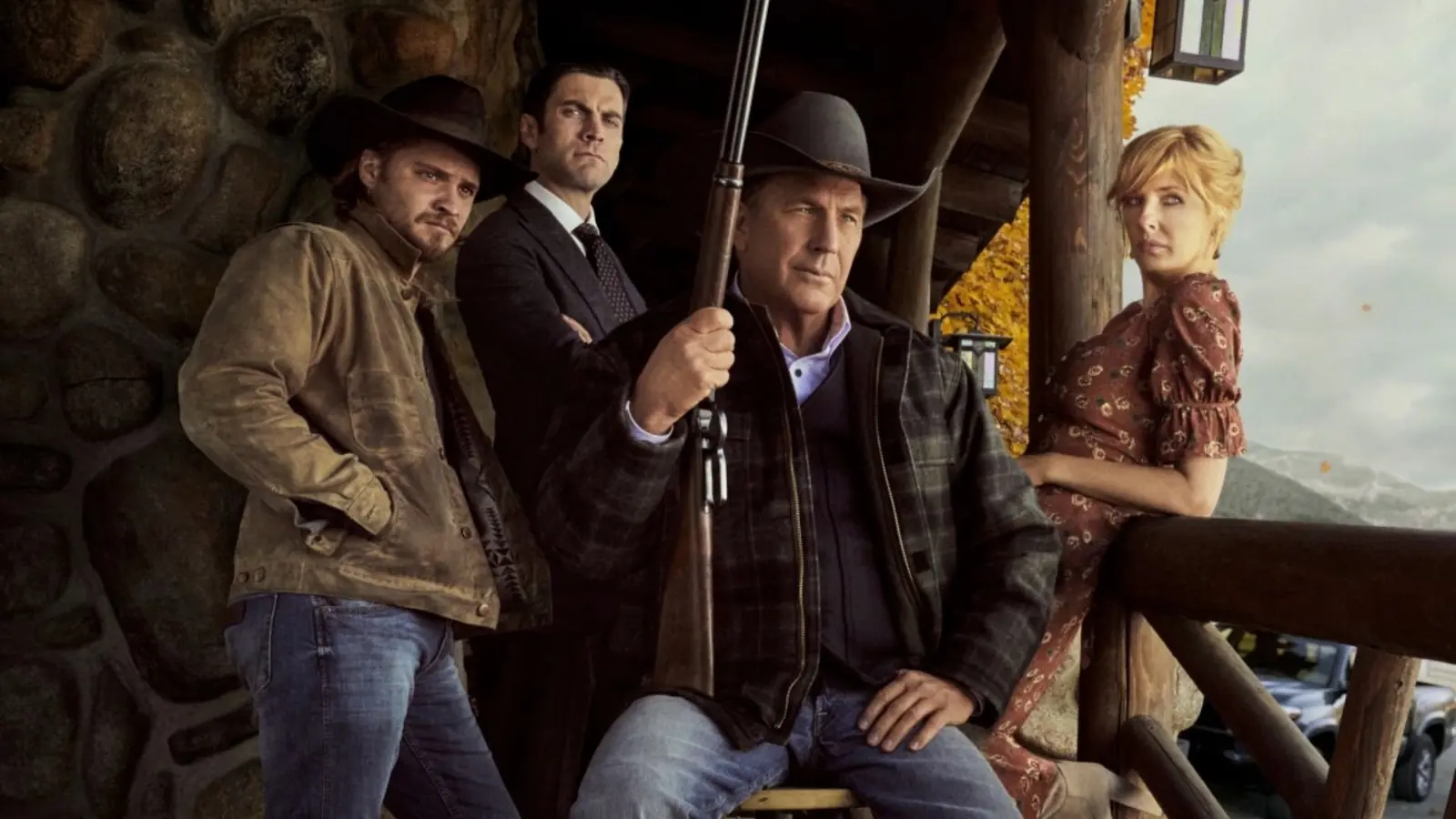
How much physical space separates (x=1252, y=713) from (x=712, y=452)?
42.6 inches

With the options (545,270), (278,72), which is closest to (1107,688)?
(545,270)

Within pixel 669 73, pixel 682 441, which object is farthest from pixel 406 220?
pixel 669 73

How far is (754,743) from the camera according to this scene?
1.84m

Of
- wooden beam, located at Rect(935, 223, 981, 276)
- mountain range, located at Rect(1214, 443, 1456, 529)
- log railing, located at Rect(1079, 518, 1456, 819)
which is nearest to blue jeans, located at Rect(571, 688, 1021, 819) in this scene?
log railing, located at Rect(1079, 518, 1456, 819)

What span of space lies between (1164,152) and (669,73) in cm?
372

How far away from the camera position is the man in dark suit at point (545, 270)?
2.54 m

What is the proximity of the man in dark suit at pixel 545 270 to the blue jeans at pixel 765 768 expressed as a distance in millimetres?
823

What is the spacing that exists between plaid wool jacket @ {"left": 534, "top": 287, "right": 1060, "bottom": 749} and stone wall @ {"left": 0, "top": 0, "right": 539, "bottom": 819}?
1078mm

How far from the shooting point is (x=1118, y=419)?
2.24 m

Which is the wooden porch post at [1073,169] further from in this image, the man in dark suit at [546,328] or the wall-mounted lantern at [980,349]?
the wall-mounted lantern at [980,349]

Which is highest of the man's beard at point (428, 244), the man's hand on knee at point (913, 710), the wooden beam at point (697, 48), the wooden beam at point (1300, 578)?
the wooden beam at point (697, 48)

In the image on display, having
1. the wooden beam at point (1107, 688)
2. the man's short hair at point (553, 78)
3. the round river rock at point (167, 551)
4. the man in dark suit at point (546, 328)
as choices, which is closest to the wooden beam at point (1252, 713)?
the wooden beam at point (1107, 688)

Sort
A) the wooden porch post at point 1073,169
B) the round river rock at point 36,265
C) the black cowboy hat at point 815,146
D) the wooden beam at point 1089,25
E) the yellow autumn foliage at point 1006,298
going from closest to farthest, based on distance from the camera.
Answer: the black cowboy hat at point 815,146
the round river rock at point 36,265
the wooden porch post at point 1073,169
the wooden beam at point 1089,25
the yellow autumn foliage at point 1006,298

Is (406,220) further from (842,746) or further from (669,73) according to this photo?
(669,73)
